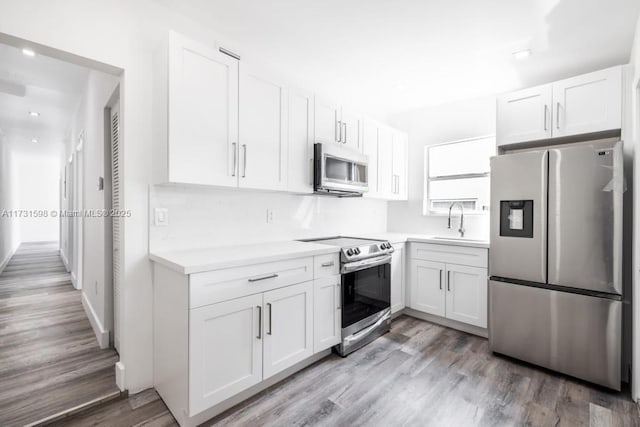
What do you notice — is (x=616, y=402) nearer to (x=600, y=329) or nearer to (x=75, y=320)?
(x=600, y=329)

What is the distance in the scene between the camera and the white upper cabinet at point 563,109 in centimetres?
234

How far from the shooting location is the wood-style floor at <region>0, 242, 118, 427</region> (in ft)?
5.93

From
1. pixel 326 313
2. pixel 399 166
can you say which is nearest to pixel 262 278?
pixel 326 313

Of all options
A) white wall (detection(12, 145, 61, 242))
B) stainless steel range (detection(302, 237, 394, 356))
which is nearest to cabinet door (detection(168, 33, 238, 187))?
stainless steel range (detection(302, 237, 394, 356))

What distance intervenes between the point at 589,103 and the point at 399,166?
1.90m

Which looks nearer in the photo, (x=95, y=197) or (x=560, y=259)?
(x=560, y=259)

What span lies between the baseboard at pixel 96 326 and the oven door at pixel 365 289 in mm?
2068

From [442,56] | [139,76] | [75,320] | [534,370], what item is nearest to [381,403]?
[534,370]

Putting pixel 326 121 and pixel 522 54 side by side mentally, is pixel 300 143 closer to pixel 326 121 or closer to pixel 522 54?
pixel 326 121

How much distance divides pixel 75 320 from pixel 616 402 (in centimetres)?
475

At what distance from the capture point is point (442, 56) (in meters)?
2.63

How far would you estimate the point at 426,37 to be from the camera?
2.33 meters

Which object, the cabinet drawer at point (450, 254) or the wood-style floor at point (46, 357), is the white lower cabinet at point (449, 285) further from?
the wood-style floor at point (46, 357)

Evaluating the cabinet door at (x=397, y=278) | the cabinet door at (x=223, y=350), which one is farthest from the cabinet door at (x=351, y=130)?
the cabinet door at (x=223, y=350)
